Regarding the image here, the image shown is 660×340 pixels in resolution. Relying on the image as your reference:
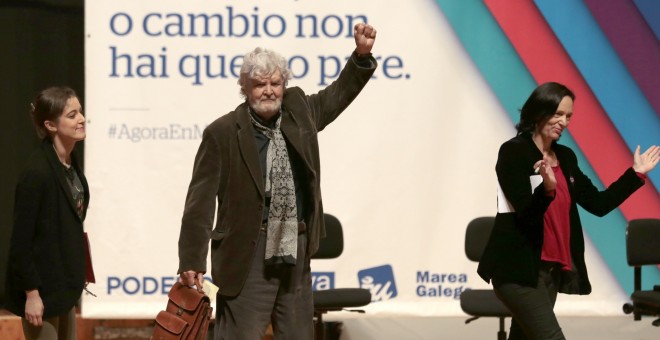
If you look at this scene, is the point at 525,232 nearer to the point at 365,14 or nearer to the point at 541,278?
the point at 541,278

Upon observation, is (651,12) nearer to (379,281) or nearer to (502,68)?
(502,68)

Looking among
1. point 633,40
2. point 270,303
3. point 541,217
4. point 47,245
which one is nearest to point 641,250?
point 633,40

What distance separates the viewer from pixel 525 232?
12.6ft

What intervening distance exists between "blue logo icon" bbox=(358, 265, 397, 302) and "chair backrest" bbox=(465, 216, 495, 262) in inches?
22.9

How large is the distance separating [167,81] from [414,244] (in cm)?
175

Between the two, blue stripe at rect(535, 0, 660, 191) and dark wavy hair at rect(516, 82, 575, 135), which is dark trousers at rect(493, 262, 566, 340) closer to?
dark wavy hair at rect(516, 82, 575, 135)

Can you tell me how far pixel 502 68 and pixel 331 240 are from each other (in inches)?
57.6

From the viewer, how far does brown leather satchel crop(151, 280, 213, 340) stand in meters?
3.37

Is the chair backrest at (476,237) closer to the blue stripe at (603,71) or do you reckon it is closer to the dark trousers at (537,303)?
the blue stripe at (603,71)

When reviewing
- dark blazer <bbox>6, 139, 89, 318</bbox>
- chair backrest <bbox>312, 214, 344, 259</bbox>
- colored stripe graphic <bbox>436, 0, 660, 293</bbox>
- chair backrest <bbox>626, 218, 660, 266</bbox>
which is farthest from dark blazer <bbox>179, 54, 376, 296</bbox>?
chair backrest <bbox>626, 218, 660, 266</bbox>

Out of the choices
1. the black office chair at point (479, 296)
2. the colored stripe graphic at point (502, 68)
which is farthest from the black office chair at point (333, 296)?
the colored stripe graphic at point (502, 68)

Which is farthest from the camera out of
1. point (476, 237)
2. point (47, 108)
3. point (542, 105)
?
point (476, 237)

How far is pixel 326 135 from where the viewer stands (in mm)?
5906

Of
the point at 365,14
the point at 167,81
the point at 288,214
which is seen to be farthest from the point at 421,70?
the point at 288,214
